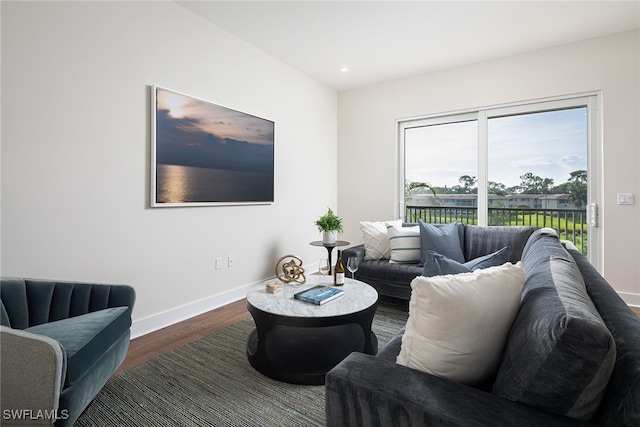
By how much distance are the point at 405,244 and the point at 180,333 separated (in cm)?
212

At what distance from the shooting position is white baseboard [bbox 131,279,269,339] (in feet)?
8.33

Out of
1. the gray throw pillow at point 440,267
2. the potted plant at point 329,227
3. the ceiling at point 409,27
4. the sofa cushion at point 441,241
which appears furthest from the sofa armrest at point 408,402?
the ceiling at point 409,27

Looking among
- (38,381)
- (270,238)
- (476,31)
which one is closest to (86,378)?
(38,381)

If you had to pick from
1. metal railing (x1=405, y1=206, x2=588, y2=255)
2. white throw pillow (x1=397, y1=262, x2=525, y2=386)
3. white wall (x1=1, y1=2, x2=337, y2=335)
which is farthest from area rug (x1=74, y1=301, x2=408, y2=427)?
metal railing (x1=405, y1=206, x2=588, y2=255)

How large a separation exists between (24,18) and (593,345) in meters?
3.00

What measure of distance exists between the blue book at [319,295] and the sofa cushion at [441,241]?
116 centimetres

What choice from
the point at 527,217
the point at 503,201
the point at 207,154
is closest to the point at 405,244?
the point at 503,201

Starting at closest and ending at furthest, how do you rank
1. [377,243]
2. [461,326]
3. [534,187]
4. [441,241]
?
[461,326], [441,241], [377,243], [534,187]

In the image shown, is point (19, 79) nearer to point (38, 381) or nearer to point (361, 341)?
point (38, 381)

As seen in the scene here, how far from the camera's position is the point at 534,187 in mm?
3746

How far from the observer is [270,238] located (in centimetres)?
381

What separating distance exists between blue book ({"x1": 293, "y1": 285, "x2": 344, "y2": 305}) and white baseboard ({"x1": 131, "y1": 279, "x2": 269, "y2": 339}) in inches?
26.1

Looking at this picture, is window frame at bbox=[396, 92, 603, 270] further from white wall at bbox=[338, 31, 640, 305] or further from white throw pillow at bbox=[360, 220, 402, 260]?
white throw pillow at bbox=[360, 220, 402, 260]

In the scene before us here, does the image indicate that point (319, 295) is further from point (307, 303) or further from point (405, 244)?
point (405, 244)
